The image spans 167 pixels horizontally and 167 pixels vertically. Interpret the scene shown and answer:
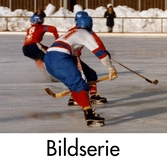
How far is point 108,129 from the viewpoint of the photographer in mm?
7676

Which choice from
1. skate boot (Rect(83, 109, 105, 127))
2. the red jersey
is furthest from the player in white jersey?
the red jersey

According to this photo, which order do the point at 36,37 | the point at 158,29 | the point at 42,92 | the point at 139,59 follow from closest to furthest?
the point at 42,92
the point at 36,37
the point at 139,59
the point at 158,29

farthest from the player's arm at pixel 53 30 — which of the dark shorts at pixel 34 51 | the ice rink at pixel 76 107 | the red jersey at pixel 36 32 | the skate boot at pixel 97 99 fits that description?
the skate boot at pixel 97 99

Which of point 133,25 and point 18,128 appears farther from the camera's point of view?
point 133,25

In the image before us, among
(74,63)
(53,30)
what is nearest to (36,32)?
(53,30)

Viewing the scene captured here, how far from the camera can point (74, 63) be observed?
26.4 ft

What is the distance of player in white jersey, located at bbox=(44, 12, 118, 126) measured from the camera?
307 inches

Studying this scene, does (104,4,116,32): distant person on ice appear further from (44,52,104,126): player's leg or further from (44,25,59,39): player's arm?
(44,52,104,126): player's leg

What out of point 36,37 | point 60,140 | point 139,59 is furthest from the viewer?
point 139,59

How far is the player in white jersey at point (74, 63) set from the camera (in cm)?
781

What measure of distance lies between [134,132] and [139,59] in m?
9.69

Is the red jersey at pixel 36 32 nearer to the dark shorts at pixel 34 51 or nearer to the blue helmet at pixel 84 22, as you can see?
the dark shorts at pixel 34 51

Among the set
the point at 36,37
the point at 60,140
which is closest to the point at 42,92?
the point at 36,37

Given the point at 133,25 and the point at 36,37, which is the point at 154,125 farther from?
the point at 133,25
